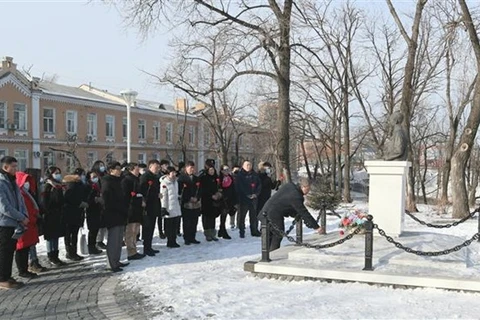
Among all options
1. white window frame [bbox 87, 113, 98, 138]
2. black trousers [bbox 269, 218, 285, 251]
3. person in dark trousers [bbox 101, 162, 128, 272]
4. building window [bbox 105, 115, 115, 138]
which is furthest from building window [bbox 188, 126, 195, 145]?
person in dark trousers [bbox 101, 162, 128, 272]

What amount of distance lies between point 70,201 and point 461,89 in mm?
27414

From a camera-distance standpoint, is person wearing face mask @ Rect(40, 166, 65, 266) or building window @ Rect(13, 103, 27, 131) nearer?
person wearing face mask @ Rect(40, 166, 65, 266)

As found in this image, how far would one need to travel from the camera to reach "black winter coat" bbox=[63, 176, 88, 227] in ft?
30.4

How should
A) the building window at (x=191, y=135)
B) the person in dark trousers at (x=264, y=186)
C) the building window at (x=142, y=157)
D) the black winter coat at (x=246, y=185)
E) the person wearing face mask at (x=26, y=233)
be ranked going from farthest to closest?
the building window at (x=191, y=135)
the building window at (x=142, y=157)
the person in dark trousers at (x=264, y=186)
the black winter coat at (x=246, y=185)
the person wearing face mask at (x=26, y=233)

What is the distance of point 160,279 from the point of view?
7668 mm

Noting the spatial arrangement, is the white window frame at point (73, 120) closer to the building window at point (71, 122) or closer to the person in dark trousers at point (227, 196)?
the building window at point (71, 122)

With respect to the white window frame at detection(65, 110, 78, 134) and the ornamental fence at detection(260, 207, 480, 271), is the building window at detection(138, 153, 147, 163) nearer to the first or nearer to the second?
the white window frame at detection(65, 110, 78, 134)

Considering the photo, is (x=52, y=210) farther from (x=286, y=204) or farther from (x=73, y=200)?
(x=286, y=204)

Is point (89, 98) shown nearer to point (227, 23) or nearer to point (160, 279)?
point (227, 23)

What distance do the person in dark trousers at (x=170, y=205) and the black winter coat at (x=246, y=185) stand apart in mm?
1833

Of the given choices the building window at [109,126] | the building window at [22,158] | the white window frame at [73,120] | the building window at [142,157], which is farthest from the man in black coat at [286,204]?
the building window at [142,157]

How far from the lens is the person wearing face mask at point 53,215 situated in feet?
29.5

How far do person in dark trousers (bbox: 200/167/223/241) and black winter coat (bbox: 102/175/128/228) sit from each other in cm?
308

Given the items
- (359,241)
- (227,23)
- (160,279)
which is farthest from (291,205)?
(227,23)
